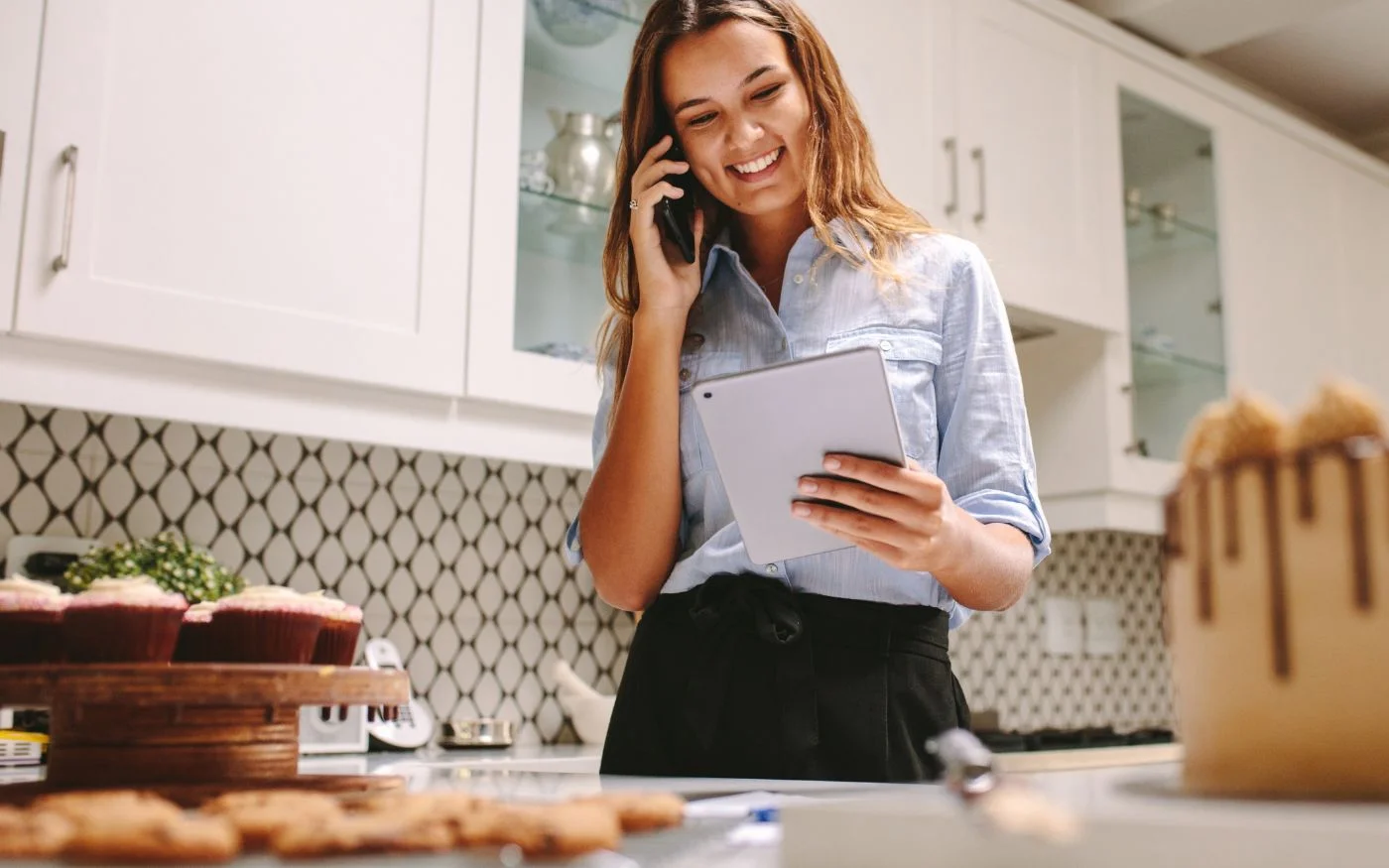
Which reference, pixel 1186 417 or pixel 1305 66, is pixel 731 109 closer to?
pixel 1186 417

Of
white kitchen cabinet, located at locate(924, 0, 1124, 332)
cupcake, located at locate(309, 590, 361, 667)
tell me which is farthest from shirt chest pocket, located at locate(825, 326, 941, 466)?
white kitchen cabinet, located at locate(924, 0, 1124, 332)

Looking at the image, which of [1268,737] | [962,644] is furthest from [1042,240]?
[1268,737]

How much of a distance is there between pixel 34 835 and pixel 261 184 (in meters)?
1.19

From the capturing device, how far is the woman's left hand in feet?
2.90

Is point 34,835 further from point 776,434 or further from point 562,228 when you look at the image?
point 562,228

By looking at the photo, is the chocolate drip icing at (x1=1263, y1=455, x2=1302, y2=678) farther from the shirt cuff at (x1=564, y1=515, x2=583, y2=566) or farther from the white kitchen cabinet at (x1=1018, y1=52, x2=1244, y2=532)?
the white kitchen cabinet at (x1=1018, y1=52, x2=1244, y2=532)

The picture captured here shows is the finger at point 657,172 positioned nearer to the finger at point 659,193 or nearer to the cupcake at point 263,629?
the finger at point 659,193

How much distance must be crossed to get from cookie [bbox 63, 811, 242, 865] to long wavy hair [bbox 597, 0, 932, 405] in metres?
0.87

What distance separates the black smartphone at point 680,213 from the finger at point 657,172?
14mm

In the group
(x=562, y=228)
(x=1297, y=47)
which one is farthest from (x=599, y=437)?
(x=1297, y=47)

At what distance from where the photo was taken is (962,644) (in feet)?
8.86

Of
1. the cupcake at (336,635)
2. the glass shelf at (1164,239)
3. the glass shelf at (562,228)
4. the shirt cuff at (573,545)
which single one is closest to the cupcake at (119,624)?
the cupcake at (336,635)

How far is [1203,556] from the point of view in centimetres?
41

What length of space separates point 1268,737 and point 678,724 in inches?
30.2
